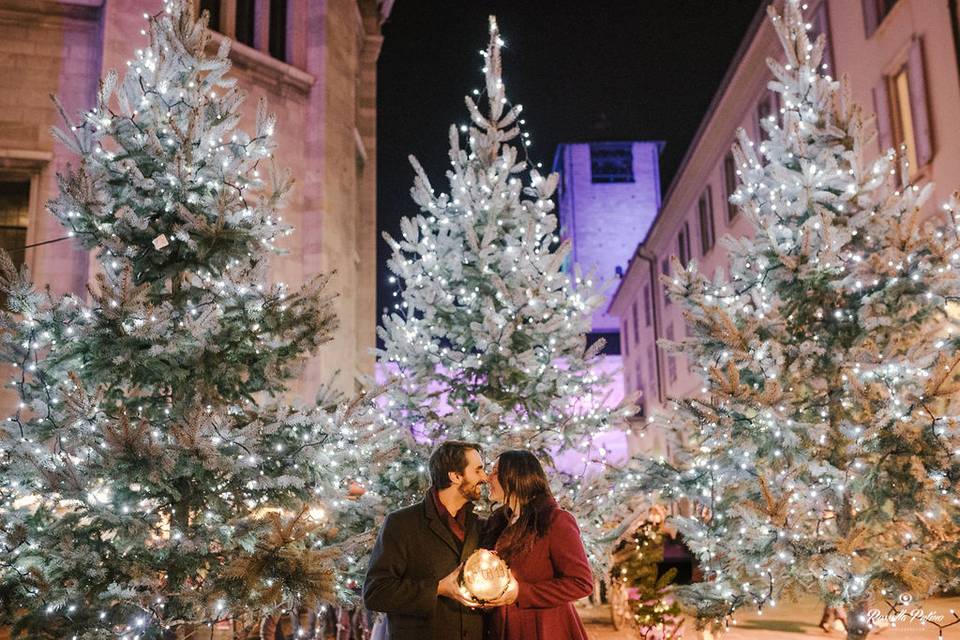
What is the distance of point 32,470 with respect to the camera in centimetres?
621

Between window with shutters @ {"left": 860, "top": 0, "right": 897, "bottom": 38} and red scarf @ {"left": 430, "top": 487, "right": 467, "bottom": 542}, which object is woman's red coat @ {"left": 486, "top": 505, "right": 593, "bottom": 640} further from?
window with shutters @ {"left": 860, "top": 0, "right": 897, "bottom": 38}

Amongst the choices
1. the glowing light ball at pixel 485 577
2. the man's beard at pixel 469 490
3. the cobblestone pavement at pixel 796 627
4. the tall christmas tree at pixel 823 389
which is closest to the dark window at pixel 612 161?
the cobblestone pavement at pixel 796 627

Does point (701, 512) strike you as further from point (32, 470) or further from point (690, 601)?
point (32, 470)

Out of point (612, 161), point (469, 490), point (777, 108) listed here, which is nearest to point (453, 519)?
point (469, 490)

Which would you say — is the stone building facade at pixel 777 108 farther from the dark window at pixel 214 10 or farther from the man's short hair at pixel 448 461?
the dark window at pixel 214 10

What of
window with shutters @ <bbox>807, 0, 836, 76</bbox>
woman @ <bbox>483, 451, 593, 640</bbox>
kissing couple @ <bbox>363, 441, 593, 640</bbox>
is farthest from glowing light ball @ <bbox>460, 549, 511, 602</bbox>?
window with shutters @ <bbox>807, 0, 836, 76</bbox>

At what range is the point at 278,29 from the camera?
20.4 metres

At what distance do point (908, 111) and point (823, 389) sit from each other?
8.30 meters

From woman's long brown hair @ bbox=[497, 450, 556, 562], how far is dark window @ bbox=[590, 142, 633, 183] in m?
55.4

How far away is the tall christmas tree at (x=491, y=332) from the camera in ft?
31.2

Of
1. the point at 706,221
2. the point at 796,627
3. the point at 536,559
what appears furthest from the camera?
the point at 706,221

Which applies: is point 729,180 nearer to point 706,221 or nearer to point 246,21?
point 706,221

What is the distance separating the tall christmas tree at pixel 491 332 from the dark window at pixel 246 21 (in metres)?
11.1

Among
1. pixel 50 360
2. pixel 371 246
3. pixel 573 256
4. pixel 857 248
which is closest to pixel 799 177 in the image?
pixel 857 248
